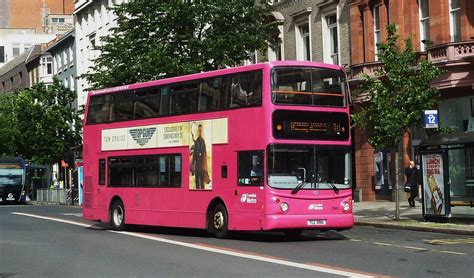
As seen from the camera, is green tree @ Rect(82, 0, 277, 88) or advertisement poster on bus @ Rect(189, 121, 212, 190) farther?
green tree @ Rect(82, 0, 277, 88)

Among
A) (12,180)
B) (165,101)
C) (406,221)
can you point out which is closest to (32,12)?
(12,180)

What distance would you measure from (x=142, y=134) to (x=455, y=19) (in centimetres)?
1417

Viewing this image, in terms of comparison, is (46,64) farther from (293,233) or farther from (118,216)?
(293,233)

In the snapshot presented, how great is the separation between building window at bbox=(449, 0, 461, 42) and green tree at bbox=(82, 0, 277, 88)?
26.9 ft

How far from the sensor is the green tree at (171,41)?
29.3 m

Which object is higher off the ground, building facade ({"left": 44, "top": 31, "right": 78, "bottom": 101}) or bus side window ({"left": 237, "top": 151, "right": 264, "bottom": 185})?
building facade ({"left": 44, "top": 31, "right": 78, "bottom": 101})

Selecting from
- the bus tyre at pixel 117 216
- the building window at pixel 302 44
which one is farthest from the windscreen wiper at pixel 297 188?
the building window at pixel 302 44

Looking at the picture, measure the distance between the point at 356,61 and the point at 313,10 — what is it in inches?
186

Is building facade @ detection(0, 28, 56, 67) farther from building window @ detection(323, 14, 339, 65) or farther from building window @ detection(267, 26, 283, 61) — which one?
building window @ detection(323, 14, 339, 65)

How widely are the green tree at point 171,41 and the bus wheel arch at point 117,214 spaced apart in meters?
9.06

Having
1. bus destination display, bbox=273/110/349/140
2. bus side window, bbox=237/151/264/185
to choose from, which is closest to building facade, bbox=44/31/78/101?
bus side window, bbox=237/151/264/185

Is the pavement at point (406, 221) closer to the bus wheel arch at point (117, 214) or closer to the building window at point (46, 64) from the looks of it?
the bus wheel arch at point (117, 214)

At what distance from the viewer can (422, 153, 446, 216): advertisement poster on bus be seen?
20.0 m

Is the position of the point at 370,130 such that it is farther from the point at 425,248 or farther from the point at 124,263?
the point at 124,263
